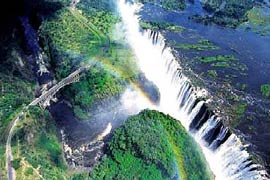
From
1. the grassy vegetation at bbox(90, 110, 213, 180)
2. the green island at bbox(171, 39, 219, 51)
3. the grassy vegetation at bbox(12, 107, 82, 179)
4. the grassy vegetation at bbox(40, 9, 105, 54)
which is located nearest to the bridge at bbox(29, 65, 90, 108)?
the grassy vegetation at bbox(12, 107, 82, 179)

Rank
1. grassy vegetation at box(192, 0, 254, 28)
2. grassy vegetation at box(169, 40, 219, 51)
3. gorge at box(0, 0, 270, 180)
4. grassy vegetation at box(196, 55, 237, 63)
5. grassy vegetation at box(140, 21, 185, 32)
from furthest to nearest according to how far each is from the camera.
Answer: grassy vegetation at box(192, 0, 254, 28)
grassy vegetation at box(140, 21, 185, 32)
grassy vegetation at box(169, 40, 219, 51)
grassy vegetation at box(196, 55, 237, 63)
gorge at box(0, 0, 270, 180)

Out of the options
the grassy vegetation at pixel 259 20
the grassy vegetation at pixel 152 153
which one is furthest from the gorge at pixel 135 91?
the grassy vegetation at pixel 259 20

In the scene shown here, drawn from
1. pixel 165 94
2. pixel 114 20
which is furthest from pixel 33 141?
pixel 114 20

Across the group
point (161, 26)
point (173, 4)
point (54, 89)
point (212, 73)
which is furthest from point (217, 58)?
point (54, 89)

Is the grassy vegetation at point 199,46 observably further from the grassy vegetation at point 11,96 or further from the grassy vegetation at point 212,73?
the grassy vegetation at point 11,96

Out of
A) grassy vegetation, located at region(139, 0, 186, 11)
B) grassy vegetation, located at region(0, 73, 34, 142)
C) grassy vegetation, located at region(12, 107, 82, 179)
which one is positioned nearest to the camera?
grassy vegetation, located at region(12, 107, 82, 179)

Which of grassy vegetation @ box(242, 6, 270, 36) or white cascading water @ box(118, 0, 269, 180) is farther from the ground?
grassy vegetation @ box(242, 6, 270, 36)

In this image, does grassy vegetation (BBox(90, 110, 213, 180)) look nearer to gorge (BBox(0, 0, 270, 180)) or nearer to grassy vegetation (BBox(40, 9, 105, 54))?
gorge (BBox(0, 0, 270, 180))
